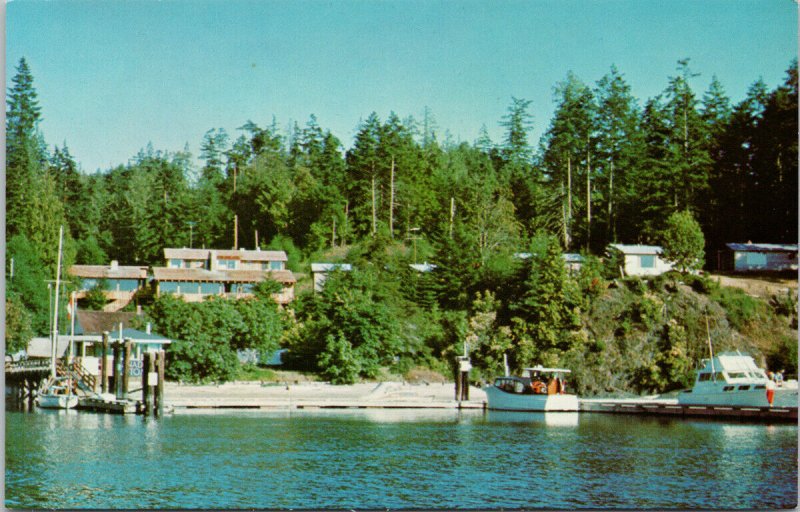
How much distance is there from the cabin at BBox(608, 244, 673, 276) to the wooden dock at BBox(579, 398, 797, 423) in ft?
19.7

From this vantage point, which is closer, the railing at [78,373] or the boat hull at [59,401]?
the boat hull at [59,401]

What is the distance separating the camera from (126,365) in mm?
23672

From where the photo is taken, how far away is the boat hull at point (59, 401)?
74.9ft

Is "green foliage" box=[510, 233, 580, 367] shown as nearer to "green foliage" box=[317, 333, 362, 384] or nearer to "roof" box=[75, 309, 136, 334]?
"green foliage" box=[317, 333, 362, 384]

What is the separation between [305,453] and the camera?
1597cm

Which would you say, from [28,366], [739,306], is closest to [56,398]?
[28,366]

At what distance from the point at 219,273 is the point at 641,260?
45.7 ft

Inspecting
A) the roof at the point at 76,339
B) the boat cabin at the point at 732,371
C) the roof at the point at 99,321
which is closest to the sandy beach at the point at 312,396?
the roof at the point at 76,339

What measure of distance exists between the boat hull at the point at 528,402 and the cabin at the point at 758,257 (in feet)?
17.2

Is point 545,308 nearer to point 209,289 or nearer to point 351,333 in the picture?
point 351,333

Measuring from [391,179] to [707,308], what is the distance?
15.9 m

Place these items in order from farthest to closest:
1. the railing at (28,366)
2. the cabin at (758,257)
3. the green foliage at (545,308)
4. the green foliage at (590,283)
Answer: the green foliage at (590,283) < the green foliage at (545,308) < the railing at (28,366) < the cabin at (758,257)

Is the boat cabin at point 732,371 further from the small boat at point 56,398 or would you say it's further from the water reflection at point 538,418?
the small boat at point 56,398

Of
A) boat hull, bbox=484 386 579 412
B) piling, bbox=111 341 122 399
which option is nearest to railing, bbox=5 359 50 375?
piling, bbox=111 341 122 399
